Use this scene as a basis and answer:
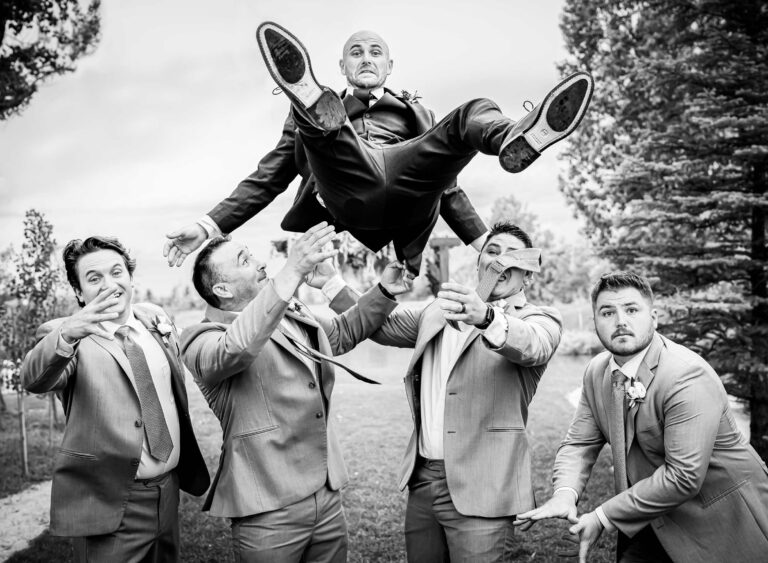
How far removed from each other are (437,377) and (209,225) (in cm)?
124

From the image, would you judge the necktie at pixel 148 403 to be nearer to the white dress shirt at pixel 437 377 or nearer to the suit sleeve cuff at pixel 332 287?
the suit sleeve cuff at pixel 332 287

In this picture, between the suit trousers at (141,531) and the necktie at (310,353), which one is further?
the suit trousers at (141,531)

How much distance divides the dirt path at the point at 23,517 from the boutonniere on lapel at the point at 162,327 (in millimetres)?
3813

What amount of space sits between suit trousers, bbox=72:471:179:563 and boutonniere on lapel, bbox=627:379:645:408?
6.84ft

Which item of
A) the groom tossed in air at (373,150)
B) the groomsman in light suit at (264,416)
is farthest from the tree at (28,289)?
the groom tossed in air at (373,150)

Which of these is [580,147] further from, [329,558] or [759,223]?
[329,558]

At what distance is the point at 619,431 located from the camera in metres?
2.73

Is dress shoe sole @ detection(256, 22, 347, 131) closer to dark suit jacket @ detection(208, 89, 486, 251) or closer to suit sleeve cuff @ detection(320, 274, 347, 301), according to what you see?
dark suit jacket @ detection(208, 89, 486, 251)

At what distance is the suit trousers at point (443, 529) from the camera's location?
9.55 feet

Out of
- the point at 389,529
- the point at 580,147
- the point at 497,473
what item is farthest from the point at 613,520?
the point at 580,147

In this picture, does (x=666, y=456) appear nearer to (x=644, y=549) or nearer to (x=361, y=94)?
(x=644, y=549)

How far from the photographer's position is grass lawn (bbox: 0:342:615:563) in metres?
5.69

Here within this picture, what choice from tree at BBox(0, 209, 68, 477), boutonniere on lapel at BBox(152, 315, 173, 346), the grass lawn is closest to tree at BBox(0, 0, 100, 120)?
tree at BBox(0, 209, 68, 477)

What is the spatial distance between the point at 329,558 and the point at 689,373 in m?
1.66
